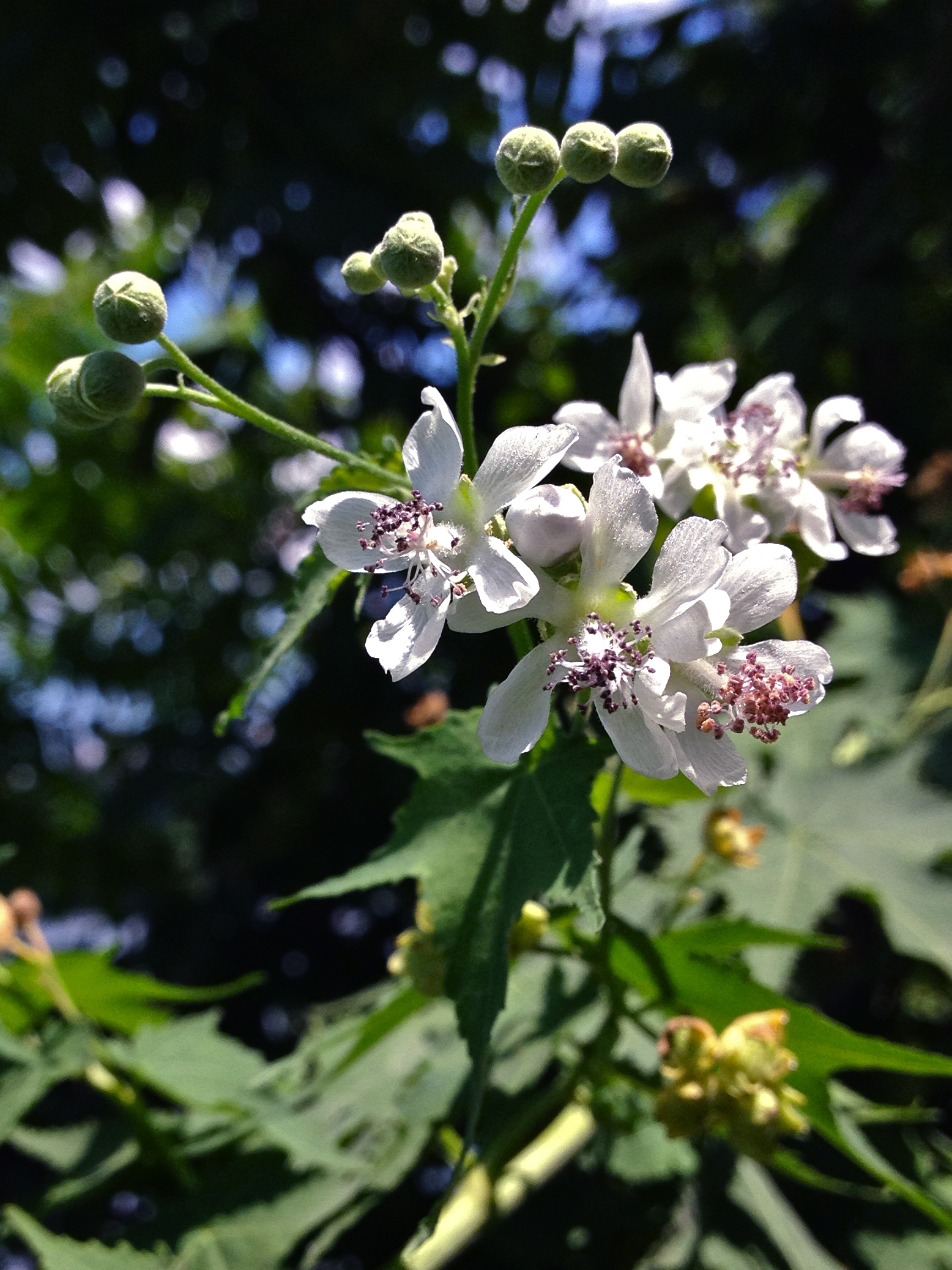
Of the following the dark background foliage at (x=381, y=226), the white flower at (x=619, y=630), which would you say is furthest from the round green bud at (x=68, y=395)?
the dark background foliage at (x=381, y=226)

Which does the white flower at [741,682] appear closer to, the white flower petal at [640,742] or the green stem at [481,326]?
the white flower petal at [640,742]

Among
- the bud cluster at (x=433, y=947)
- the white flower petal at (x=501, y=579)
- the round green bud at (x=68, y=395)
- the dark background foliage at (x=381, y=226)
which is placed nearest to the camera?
the white flower petal at (x=501, y=579)

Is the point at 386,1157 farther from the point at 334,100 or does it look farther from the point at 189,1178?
the point at 334,100

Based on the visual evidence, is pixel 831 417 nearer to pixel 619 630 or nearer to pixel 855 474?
pixel 855 474

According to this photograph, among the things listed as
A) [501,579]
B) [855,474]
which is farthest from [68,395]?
[855,474]

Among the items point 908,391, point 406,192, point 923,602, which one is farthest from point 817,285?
point 406,192

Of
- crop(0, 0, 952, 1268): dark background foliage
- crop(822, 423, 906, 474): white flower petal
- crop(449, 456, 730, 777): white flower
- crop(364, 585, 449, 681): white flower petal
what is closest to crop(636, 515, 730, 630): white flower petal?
crop(449, 456, 730, 777): white flower

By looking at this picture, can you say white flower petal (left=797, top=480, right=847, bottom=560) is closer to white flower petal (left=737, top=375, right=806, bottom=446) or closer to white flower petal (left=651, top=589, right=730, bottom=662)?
white flower petal (left=737, top=375, right=806, bottom=446)
